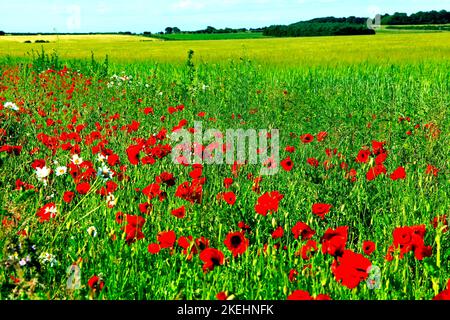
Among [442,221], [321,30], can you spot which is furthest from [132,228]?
[321,30]

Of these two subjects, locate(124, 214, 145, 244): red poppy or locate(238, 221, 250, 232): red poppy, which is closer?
locate(124, 214, 145, 244): red poppy

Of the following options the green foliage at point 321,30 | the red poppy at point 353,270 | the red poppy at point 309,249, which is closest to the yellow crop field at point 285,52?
the red poppy at point 309,249

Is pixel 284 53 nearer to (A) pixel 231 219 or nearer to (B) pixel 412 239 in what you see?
(A) pixel 231 219

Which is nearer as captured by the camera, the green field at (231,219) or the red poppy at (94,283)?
the red poppy at (94,283)

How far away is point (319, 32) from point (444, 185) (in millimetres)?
52588

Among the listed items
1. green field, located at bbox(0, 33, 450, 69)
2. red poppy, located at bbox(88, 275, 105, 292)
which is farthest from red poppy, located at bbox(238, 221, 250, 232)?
green field, located at bbox(0, 33, 450, 69)

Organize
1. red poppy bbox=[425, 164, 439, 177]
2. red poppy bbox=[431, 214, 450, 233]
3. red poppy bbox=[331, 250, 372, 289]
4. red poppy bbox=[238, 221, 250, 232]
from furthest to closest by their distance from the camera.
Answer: red poppy bbox=[425, 164, 439, 177], red poppy bbox=[431, 214, 450, 233], red poppy bbox=[238, 221, 250, 232], red poppy bbox=[331, 250, 372, 289]

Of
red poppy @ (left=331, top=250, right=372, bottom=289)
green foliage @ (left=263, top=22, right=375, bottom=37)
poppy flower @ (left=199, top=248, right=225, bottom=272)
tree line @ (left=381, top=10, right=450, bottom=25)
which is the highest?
tree line @ (left=381, top=10, right=450, bottom=25)

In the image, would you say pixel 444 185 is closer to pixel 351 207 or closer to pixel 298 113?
pixel 351 207

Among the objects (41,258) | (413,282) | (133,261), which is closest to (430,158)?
(413,282)

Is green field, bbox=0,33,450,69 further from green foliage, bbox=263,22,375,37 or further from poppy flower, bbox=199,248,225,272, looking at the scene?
green foliage, bbox=263,22,375,37

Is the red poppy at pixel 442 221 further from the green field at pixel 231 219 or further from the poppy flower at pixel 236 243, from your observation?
the poppy flower at pixel 236 243

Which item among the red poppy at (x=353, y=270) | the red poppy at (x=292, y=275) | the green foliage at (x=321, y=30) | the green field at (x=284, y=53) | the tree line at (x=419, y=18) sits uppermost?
the tree line at (x=419, y=18)
